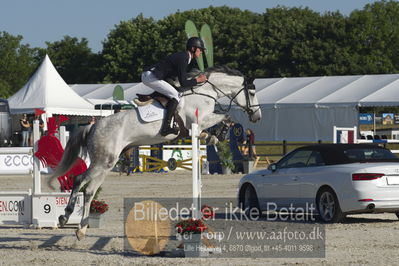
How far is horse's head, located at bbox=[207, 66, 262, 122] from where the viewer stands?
11859 mm

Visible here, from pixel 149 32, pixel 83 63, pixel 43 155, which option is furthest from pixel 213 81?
pixel 83 63

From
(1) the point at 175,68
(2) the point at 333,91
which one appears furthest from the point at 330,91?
(1) the point at 175,68

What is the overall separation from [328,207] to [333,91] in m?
29.8

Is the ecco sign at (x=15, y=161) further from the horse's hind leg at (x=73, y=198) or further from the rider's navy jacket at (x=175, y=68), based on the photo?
the rider's navy jacket at (x=175, y=68)

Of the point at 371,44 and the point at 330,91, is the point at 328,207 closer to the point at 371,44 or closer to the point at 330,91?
the point at 330,91

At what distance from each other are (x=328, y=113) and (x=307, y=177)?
3009 cm

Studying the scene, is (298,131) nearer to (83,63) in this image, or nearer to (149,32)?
(149,32)

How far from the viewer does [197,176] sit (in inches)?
405

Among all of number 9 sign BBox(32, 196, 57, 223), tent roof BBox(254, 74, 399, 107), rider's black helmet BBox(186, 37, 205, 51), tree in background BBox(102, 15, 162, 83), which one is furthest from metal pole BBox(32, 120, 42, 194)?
tree in background BBox(102, 15, 162, 83)

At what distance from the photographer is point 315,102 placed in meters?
42.4

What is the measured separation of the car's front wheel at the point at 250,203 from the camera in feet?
49.9

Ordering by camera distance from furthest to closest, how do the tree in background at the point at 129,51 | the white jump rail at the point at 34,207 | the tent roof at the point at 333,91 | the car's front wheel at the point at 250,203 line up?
1. the tree in background at the point at 129,51
2. the tent roof at the point at 333,91
3. the car's front wheel at the point at 250,203
4. the white jump rail at the point at 34,207

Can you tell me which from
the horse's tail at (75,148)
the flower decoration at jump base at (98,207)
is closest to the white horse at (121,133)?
the horse's tail at (75,148)

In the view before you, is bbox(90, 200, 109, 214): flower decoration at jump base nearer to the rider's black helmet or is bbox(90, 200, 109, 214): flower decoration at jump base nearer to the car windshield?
the rider's black helmet
